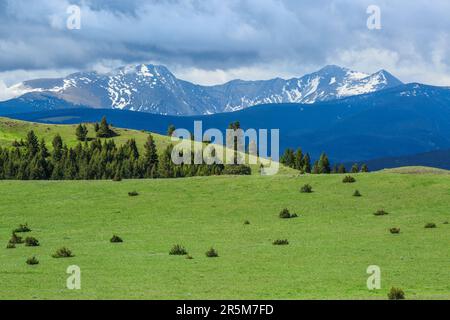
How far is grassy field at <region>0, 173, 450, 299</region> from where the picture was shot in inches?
1266

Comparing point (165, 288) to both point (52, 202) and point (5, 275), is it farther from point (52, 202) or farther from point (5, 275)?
point (52, 202)

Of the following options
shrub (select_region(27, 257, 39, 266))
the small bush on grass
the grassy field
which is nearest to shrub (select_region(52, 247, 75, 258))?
Result: the grassy field

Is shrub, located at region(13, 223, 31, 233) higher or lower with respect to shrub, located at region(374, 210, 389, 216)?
lower

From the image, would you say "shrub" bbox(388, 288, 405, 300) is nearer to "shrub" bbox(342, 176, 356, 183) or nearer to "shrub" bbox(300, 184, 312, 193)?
"shrub" bbox(300, 184, 312, 193)

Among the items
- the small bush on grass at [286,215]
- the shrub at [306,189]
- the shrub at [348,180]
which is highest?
the shrub at [348,180]

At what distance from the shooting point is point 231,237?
51.0 m

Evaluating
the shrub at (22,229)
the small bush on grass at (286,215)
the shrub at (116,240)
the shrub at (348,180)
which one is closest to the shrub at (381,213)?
the small bush on grass at (286,215)

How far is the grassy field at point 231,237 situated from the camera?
32.2 metres

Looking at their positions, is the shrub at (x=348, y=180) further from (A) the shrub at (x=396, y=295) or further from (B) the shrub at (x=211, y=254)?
(A) the shrub at (x=396, y=295)

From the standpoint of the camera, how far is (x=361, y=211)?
203 ft

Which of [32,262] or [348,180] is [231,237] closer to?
[32,262]

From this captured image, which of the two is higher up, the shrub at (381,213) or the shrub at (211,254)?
the shrub at (381,213)

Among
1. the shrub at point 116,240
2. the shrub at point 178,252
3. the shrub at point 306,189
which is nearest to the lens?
the shrub at point 178,252
